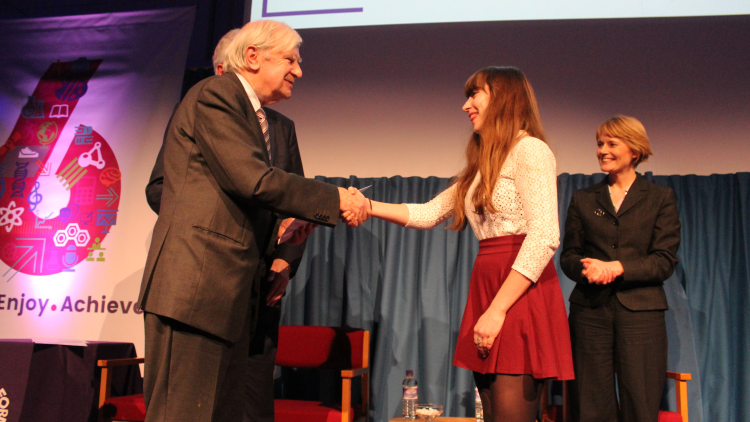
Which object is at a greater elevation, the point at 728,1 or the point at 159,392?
the point at 728,1

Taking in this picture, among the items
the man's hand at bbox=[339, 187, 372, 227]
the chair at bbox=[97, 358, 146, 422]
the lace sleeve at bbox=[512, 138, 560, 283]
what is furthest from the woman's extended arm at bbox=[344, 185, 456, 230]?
the chair at bbox=[97, 358, 146, 422]

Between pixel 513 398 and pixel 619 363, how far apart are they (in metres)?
1.17

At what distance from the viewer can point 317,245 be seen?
408 cm

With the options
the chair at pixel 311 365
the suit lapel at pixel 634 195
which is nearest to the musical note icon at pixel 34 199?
the chair at pixel 311 365

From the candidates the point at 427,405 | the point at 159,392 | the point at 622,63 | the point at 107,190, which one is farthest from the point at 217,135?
the point at 622,63

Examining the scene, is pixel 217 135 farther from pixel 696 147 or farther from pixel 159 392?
pixel 696 147

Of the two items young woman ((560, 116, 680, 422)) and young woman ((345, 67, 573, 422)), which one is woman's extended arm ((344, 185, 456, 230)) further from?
young woman ((560, 116, 680, 422))

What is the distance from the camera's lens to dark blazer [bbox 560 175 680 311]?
250cm

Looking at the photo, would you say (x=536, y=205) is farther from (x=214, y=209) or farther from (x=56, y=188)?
(x=56, y=188)

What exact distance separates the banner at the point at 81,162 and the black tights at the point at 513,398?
3180mm

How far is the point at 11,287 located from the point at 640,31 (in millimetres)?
5123

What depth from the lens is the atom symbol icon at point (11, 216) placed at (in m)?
4.35

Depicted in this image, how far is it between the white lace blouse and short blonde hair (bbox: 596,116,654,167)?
4.27ft

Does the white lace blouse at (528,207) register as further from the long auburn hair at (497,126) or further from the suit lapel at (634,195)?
the suit lapel at (634,195)
